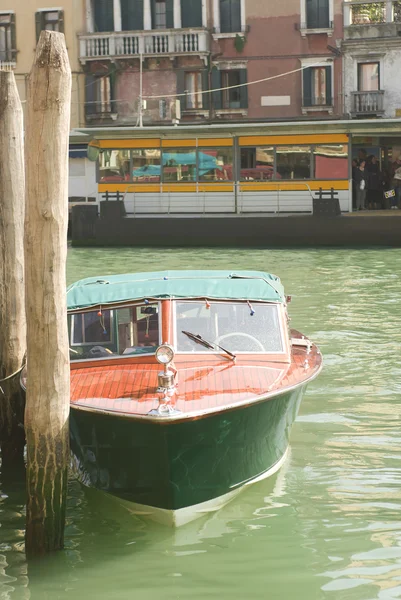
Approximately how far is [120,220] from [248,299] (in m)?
20.9

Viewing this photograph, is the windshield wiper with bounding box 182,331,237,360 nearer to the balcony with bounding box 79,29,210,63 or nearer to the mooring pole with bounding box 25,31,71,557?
the mooring pole with bounding box 25,31,71,557

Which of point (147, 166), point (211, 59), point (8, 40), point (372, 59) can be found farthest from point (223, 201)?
point (8, 40)

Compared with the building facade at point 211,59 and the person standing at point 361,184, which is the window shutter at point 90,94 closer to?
the building facade at point 211,59

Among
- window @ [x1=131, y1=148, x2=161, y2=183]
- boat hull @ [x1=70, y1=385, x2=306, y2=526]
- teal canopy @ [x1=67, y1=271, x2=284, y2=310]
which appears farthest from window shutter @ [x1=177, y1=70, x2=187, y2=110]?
boat hull @ [x1=70, y1=385, x2=306, y2=526]

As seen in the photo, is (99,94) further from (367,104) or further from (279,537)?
(279,537)

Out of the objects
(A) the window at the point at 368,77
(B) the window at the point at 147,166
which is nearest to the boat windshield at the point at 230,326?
(B) the window at the point at 147,166

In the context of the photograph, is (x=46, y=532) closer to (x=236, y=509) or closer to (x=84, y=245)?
(x=236, y=509)

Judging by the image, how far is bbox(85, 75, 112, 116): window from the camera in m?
37.2

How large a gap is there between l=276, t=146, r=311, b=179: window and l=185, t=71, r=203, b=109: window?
326 inches

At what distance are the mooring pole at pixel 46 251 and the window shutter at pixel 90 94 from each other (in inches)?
1238

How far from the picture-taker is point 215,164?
2972 cm

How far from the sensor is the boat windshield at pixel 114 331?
26.0ft

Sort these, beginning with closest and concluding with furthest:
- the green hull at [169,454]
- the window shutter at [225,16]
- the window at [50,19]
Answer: the green hull at [169,454]
the window shutter at [225,16]
the window at [50,19]

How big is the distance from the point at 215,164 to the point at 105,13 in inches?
413
